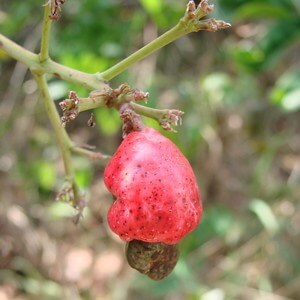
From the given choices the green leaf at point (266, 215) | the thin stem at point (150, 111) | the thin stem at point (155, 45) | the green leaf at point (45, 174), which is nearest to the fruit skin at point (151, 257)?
the thin stem at point (150, 111)

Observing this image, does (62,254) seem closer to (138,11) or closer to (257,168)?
(257,168)

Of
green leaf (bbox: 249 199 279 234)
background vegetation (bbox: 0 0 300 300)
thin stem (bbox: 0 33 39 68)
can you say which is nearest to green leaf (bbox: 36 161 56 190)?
background vegetation (bbox: 0 0 300 300)

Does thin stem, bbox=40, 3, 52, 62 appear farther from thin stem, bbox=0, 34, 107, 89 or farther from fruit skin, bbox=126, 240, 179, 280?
fruit skin, bbox=126, 240, 179, 280

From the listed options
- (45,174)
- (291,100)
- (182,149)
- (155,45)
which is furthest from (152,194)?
(45,174)

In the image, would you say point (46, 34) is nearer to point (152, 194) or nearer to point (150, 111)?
point (150, 111)

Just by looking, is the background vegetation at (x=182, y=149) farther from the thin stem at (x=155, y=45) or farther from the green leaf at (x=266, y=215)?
the thin stem at (x=155, y=45)

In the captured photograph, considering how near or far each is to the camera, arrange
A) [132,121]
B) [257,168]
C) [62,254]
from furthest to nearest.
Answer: [62,254] < [257,168] < [132,121]

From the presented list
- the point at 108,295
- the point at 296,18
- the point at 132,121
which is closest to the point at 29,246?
the point at 108,295

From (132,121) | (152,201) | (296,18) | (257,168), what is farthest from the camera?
(257,168)

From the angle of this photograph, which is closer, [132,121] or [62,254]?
[132,121]
